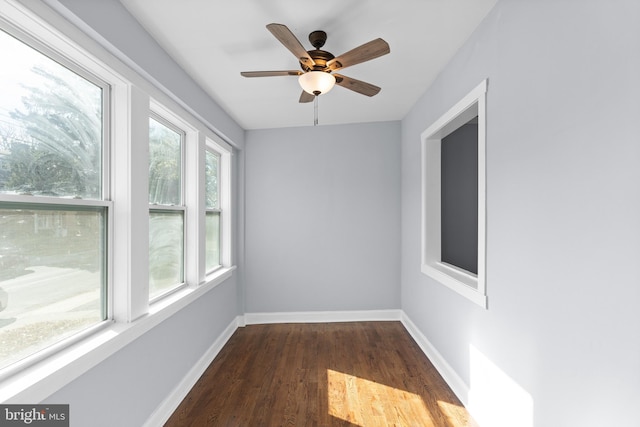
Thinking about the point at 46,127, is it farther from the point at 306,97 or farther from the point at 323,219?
the point at 323,219

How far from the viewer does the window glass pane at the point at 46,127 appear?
49.8 inches

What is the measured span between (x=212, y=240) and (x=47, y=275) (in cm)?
225

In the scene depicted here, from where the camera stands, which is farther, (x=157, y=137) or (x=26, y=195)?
(x=157, y=137)

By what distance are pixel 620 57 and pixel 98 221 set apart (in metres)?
→ 2.46

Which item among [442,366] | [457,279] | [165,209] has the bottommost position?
[442,366]

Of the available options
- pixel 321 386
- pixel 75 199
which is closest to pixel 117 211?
pixel 75 199

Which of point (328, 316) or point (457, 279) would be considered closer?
point (457, 279)

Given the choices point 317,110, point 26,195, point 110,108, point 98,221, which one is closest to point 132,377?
point 98,221

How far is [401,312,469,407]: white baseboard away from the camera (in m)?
2.41

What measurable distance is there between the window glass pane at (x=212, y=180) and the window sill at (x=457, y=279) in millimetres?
2448

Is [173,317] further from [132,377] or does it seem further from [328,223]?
[328,223]

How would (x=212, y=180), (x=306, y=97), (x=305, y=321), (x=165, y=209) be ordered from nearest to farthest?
(x=165, y=209) → (x=306, y=97) → (x=212, y=180) → (x=305, y=321)

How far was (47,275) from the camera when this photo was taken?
1.44 metres

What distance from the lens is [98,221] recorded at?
177cm
